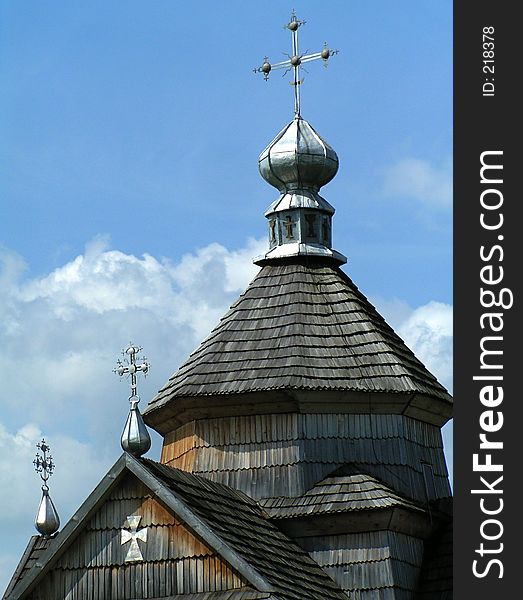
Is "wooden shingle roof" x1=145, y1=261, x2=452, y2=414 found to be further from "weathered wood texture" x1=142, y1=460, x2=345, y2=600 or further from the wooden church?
"weathered wood texture" x1=142, y1=460, x2=345, y2=600

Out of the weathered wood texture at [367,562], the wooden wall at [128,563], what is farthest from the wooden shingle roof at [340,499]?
the wooden wall at [128,563]

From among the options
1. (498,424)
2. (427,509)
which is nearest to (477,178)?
(498,424)

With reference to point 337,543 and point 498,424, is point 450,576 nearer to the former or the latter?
point 337,543

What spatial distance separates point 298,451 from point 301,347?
1.68 meters

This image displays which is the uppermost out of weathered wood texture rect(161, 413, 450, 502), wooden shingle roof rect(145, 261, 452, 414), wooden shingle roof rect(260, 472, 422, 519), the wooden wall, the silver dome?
the silver dome

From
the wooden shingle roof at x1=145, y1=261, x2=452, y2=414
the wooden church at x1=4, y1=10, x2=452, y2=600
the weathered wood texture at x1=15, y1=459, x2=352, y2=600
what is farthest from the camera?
the wooden shingle roof at x1=145, y1=261, x2=452, y2=414

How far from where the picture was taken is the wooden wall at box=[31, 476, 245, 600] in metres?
23.4

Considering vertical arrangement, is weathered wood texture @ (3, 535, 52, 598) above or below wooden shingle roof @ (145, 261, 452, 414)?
below

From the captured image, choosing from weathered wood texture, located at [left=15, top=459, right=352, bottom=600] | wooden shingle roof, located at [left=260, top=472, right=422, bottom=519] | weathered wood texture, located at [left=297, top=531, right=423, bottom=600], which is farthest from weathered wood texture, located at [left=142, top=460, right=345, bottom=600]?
wooden shingle roof, located at [left=260, top=472, right=422, bottom=519]

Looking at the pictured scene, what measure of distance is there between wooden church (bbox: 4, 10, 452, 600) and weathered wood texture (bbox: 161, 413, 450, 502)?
0.02 m

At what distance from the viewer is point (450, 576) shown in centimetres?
2594

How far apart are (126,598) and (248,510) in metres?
2.73

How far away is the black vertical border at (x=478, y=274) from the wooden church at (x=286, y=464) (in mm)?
4231

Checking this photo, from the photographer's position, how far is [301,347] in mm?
27344
